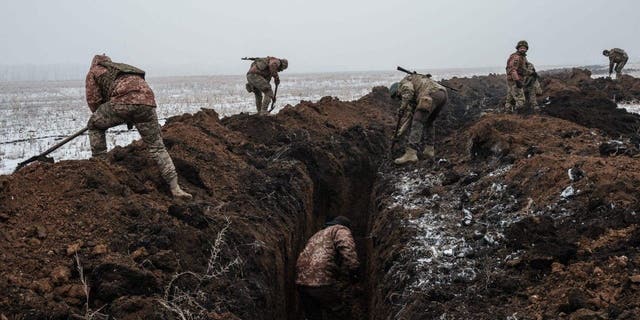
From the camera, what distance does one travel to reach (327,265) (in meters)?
6.15

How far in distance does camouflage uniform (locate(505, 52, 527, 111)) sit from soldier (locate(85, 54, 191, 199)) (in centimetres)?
943

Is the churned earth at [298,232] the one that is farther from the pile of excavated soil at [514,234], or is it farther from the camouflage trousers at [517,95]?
the camouflage trousers at [517,95]

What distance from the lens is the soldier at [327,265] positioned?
243 inches

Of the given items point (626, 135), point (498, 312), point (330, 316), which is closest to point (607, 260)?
point (498, 312)

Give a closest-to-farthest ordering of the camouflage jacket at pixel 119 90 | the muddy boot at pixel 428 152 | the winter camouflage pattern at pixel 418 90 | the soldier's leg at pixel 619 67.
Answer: the camouflage jacket at pixel 119 90 → the winter camouflage pattern at pixel 418 90 → the muddy boot at pixel 428 152 → the soldier's leg at pixel 619 67

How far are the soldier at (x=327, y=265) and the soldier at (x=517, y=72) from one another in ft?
26.1

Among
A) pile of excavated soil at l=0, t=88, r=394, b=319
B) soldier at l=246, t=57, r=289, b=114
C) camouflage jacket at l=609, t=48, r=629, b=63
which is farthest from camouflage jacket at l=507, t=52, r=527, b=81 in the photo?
camouflage jacket at l=609, t=48, r=629, b=63

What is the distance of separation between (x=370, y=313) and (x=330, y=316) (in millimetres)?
617

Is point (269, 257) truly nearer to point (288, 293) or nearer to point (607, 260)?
point (288, 293)

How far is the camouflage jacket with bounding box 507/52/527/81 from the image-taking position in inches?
480

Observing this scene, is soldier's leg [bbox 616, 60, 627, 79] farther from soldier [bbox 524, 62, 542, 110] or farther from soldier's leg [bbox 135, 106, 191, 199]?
soldier's leg [bbox 135, 106, 191, 199]

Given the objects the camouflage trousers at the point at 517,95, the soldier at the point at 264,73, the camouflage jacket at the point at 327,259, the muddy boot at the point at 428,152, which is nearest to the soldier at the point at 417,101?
the muddy boot at the point at 428,152

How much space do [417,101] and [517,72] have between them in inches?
169

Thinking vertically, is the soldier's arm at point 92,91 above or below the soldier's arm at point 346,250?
above
